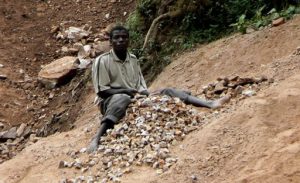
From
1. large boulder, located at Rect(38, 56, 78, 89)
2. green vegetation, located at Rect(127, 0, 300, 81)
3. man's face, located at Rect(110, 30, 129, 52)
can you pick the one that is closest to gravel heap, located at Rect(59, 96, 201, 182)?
man's face, located at Rect(110, 30, 129, 52)

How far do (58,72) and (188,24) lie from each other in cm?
245

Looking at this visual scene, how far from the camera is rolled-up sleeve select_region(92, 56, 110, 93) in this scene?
22.3ft

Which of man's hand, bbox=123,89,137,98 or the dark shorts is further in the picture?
man's hand, bbox=123,89,137,98

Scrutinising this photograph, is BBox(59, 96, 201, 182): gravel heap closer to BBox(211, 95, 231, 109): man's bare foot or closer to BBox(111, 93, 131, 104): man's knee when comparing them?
BBox(111, 93, 131, 104): man's knee

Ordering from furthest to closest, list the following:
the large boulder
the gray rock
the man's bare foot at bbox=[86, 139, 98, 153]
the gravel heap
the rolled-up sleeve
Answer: the large boulder < the gray rock < the rolled-up sleeve < the man's bare foot at bbox=[86, 139, 98, 153] < the gravel heap

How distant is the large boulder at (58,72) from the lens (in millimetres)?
10977

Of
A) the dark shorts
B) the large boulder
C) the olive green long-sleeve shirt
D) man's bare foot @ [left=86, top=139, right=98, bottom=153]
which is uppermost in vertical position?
the olive green long-sleeve shirt

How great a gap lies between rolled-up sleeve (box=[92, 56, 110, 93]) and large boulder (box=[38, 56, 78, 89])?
4.17m

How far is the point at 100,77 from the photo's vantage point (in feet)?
22.4

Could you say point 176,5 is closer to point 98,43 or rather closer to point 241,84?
point 98,43

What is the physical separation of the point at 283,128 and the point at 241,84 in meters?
1.46

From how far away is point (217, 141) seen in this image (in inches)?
222

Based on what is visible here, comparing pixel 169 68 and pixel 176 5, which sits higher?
pixel 176 5

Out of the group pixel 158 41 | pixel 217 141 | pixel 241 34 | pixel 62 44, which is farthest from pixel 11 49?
pixel 217 141
